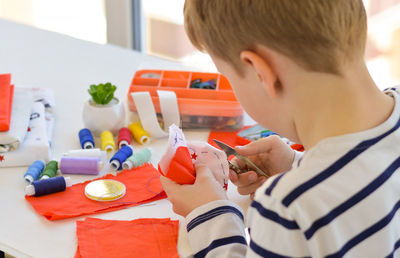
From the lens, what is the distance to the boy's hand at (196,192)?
0.78 metres

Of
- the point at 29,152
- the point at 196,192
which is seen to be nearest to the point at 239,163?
the point at 196,192

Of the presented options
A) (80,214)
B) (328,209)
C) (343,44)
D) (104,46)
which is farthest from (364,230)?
(104,46)

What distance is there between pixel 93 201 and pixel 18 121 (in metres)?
0.25

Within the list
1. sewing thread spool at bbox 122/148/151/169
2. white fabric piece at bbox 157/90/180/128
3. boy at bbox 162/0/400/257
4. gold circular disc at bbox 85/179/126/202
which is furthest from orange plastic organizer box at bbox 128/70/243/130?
boy at bbox 162/0/400/257

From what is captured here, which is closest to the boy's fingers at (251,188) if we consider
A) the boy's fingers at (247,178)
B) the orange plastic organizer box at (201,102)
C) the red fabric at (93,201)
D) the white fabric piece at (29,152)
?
the boy's fingers at (247,178)

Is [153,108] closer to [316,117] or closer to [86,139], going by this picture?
[86,139]

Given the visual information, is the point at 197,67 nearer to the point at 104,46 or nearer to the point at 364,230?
the point at 104,46

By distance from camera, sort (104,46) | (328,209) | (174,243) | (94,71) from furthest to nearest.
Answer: (104,46), (94,71), (174,243), (328,209)

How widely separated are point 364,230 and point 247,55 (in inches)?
9.2

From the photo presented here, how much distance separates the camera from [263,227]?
60 centimetres

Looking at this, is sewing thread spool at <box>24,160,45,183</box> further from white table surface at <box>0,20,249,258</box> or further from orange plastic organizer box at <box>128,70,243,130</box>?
orange plastic organizer box at <box>128,70,243,130</box>

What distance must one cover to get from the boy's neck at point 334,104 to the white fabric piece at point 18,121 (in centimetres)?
56

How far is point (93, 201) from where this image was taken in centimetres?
88

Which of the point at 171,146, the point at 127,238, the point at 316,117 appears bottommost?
the point at 127,238
